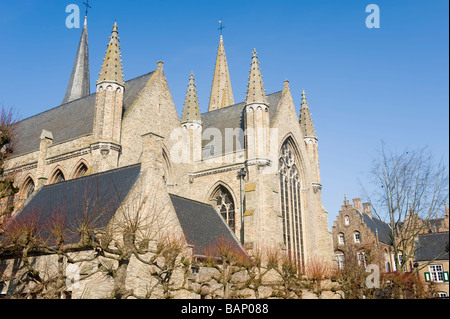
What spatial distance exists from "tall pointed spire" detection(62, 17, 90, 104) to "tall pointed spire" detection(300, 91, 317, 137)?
2173 cm

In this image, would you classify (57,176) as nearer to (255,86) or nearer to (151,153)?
(151,153)

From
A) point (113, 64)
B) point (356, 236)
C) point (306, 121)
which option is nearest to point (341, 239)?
point (356, 236)

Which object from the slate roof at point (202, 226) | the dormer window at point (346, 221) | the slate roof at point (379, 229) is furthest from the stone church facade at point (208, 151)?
the slate roof at point (379, 229)

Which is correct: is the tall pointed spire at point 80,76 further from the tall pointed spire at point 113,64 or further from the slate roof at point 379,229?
the slate roof at point 379,229

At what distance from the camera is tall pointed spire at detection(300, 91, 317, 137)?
33.5m

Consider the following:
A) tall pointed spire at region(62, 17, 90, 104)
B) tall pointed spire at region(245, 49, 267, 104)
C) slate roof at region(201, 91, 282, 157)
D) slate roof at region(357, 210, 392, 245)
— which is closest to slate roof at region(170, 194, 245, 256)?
slate roof at region(201, 91, 282, 157)

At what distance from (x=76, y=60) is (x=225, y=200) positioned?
26.4 m

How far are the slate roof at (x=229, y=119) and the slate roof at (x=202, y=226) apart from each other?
4918 millimetres

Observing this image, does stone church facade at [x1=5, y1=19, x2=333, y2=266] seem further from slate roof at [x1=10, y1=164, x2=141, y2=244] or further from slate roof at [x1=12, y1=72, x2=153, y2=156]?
slate roof at [x1=10, y1=164, x2=141, y2=244]

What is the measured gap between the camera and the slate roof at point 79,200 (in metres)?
16.6

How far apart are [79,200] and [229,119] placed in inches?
633
